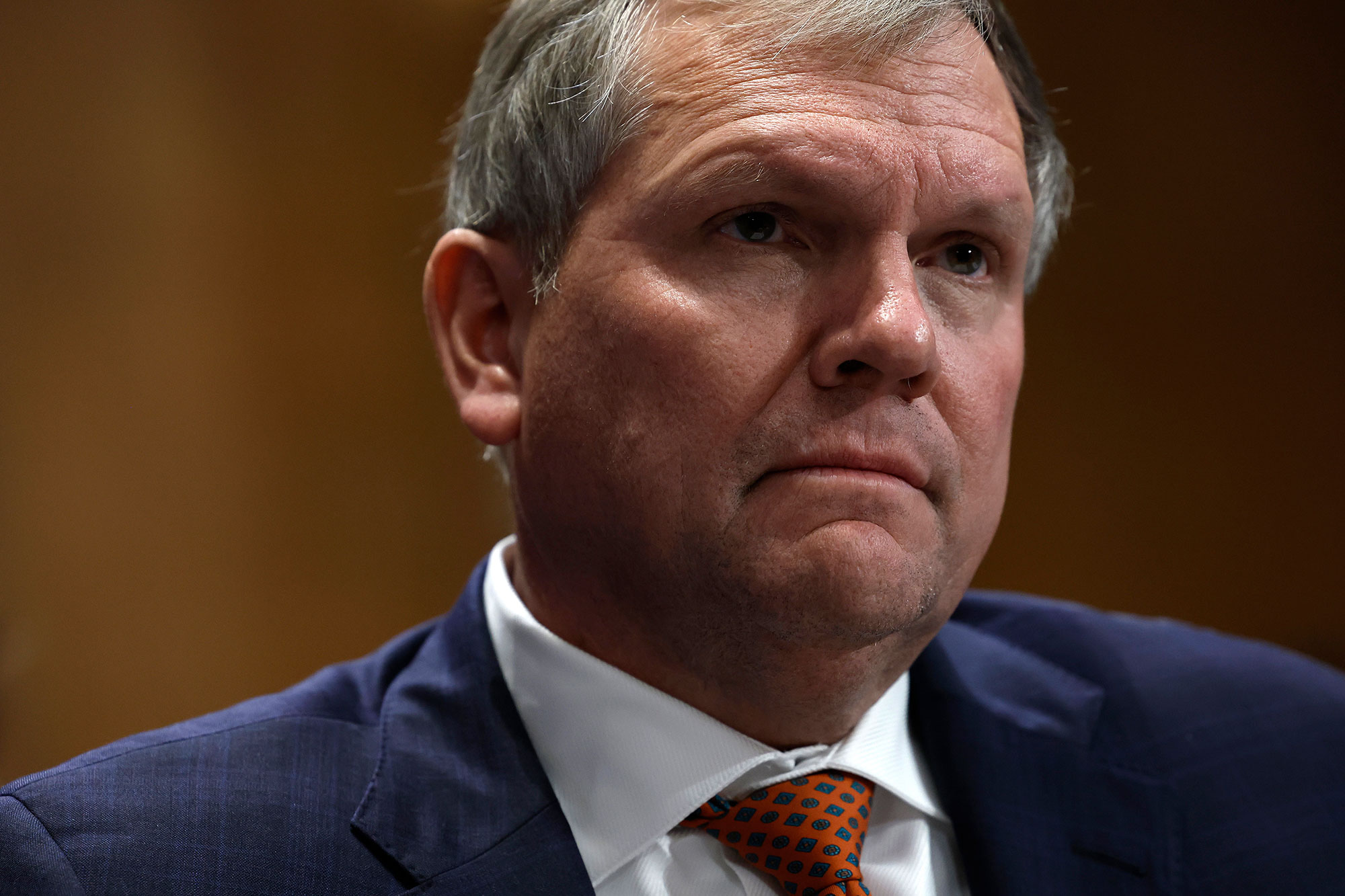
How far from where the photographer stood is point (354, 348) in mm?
2264

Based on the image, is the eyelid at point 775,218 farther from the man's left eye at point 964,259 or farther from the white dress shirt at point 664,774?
the white dress shirt at point 664,774

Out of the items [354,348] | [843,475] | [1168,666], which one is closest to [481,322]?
[843,475]

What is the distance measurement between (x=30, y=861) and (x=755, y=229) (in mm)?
985

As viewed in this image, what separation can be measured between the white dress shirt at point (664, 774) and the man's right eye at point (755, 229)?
524 mm

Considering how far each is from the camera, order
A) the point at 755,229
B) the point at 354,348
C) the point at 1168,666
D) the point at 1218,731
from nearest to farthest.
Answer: the point at 755,229, the point at 1218,731, the point at 1168,666, the point at 354,348

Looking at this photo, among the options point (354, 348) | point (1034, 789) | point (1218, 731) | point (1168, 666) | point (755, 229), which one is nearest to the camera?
point (755, 229)

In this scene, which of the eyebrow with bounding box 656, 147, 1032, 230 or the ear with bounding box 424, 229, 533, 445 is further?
the ear with bounding box 424, 229, 533, 445

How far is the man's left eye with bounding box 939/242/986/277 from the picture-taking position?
1360 millimetres

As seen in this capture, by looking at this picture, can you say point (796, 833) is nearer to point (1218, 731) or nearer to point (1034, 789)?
point (1034, 789)

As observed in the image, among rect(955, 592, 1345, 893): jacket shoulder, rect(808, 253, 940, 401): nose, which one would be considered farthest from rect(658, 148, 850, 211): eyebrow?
rect(955, 592, 1345, 893): jacket shoulder

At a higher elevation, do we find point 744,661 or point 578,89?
point 578,89

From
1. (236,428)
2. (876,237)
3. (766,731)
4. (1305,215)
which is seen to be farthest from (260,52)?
(1305,215)

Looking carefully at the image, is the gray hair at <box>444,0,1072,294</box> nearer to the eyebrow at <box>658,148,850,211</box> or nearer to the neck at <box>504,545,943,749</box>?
the eyebrow at <box>658,148,850,211</box>

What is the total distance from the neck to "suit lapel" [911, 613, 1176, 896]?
17cm
